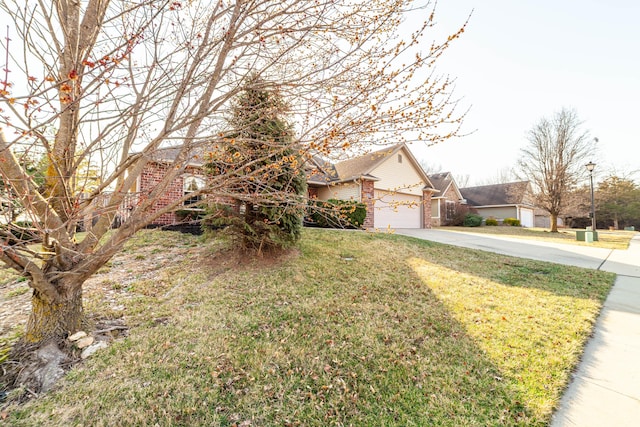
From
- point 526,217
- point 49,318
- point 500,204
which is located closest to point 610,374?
point 49,318

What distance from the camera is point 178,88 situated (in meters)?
2.73

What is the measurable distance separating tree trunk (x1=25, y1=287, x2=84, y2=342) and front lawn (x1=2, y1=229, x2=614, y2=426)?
2.01 ft

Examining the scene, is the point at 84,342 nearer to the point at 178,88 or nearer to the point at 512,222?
the point at 178,88

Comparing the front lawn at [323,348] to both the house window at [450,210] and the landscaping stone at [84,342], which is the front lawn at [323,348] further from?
the house window at [450,210]

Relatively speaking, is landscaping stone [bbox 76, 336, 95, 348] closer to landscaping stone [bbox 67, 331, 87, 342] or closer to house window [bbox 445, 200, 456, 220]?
landscaping stone [bbox 67, 331, 87, 342]

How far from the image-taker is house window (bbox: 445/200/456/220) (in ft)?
79.3

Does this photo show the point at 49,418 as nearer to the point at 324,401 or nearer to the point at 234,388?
the point at 234,388

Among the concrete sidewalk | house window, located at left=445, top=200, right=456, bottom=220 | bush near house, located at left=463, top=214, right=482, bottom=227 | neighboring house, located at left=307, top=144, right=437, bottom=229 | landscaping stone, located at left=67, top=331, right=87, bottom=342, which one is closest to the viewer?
the concrete sidewalk

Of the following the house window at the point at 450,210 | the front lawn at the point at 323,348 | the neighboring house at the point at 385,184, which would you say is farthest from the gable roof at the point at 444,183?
the front lawn at the point at 323,348

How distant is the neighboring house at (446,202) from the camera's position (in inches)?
907

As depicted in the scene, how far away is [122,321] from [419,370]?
406 cm

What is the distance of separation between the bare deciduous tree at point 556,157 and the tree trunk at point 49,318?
82.7ft

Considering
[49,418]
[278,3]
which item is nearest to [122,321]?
[49,418]

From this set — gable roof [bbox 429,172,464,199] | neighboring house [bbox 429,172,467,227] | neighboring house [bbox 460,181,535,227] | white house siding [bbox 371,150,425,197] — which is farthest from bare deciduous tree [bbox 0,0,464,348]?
neighboring house [bbox 460,181,535,227]
